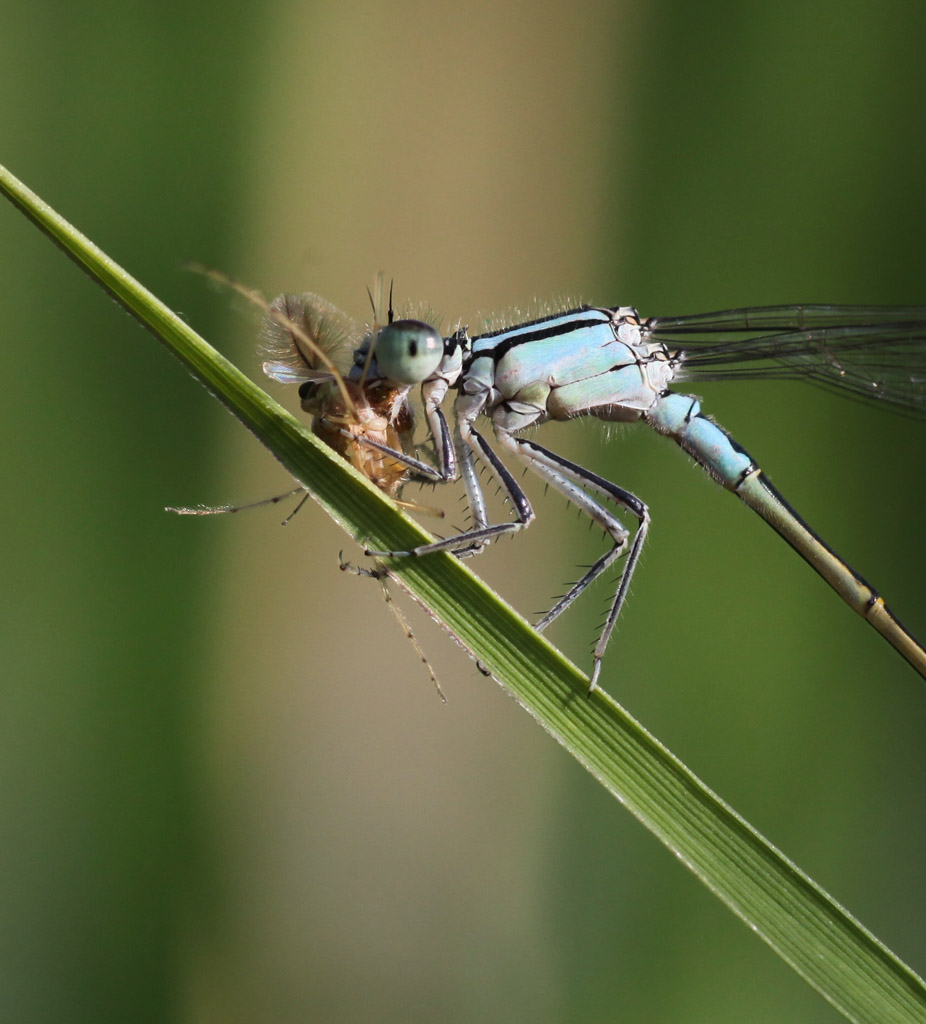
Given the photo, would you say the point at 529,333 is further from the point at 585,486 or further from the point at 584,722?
the point at 584,722

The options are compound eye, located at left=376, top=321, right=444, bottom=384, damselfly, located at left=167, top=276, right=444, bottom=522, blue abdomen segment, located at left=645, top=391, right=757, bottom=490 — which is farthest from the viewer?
blue abdomen segment, located at left=645, top=391, right=757, bottom=490

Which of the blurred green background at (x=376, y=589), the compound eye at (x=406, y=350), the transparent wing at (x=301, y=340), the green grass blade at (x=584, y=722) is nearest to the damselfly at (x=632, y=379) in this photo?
the compound eye at (x=406, y=350)

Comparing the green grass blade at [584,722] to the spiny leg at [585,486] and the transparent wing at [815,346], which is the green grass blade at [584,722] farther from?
the transparent wing at [815,346]

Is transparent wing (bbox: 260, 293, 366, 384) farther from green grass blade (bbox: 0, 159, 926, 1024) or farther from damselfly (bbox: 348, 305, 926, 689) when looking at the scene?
green grass blade (bbox: 0, 159, 926, 1024)

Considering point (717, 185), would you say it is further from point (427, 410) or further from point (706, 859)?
point (706, 859)

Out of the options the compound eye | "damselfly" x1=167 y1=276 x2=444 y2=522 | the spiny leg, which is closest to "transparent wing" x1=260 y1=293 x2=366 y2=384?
"damselfly" x1=167 y1=276 x2=444 y2=522

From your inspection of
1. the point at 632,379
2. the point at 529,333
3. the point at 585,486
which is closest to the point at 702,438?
the point at 632,379
